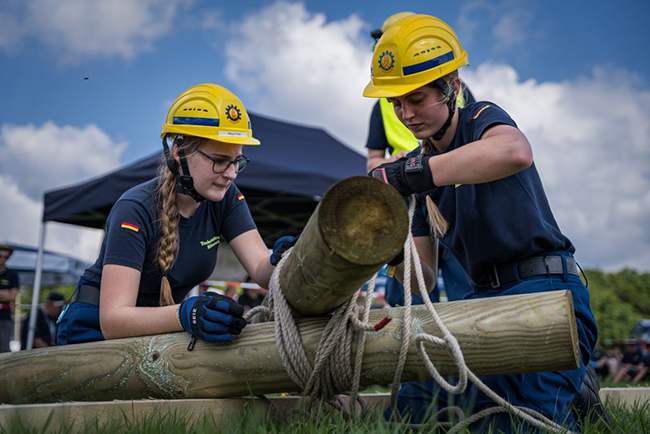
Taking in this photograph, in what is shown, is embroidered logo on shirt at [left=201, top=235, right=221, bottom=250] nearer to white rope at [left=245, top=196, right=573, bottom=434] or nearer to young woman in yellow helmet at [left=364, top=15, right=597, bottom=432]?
white rope at [left=245, top=196, right=573, bottom=434]

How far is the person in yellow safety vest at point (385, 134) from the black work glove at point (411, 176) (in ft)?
6.95

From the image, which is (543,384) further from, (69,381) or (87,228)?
(87,228)

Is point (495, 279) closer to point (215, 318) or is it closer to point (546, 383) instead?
point (546, 383)

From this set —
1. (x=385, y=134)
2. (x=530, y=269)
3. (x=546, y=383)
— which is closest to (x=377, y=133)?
(x=385, y=134)

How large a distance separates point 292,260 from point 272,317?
0.39 metres

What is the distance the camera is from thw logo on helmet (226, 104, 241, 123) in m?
2.95

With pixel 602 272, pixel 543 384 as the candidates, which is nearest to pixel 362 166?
pixel 543 384

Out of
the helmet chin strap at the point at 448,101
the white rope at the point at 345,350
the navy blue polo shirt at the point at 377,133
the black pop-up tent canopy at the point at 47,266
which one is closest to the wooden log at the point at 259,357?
the white rope at the point at 345,350

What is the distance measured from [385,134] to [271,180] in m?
2.75

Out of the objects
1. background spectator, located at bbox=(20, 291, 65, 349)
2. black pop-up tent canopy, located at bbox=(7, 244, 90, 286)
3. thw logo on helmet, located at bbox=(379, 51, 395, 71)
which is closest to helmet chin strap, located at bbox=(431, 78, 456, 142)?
thw logo on helmet, located at bbox=(379, 51, 395, 71)

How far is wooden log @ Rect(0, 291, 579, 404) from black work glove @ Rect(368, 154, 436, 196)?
0.42 metres

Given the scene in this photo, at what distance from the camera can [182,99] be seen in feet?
9.87

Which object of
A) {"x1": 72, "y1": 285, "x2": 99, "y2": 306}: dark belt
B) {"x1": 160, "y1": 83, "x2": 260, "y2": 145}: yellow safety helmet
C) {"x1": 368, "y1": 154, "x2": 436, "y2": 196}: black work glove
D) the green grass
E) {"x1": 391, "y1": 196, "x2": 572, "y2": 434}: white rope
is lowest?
the green grass

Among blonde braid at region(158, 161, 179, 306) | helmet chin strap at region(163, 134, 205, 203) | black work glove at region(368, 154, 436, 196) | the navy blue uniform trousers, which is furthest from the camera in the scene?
helmet chin strap at region(163, 134, 205, 203)
